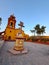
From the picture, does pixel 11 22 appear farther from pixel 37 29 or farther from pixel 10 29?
pixel 37 29

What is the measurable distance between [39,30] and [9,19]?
13.0 meters

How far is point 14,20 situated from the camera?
31.3 m

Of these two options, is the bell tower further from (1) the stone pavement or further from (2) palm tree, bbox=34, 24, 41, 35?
(1) the stone pavement

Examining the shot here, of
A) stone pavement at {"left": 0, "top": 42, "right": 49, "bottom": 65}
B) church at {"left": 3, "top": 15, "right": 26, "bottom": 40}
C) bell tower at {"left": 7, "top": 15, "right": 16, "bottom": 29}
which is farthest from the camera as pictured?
bell tower at {"left": 7, "top": 15, "right": 16, "bottom": 29}

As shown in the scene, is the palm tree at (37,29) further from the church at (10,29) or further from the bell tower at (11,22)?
the bell tower at (11,22)

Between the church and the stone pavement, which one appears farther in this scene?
the church

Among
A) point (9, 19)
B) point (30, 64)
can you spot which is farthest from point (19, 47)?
point (9, 19)

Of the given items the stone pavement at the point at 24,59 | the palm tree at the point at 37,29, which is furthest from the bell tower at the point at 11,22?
the stone pavement at the point at 24,59

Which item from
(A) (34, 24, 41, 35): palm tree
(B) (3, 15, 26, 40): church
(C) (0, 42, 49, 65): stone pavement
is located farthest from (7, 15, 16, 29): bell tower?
(C) (0, 42, 49, 65): stone pavement

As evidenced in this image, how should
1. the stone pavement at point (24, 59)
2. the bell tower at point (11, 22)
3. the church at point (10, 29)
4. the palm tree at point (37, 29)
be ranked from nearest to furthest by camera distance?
1. the stone pavement at point (24, 59)
2. the church at point (10, 29)
3. the bell tower at point (11, 22)
4. the palm tree at point (37, 29)

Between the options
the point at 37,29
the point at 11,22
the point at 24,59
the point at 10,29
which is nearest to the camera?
the point at 24,59

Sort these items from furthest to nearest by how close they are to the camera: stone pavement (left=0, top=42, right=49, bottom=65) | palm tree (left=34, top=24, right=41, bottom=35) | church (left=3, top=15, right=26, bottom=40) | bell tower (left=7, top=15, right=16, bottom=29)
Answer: palm tree (left=34, top=24, right=41, bottom=35) → bell tower (left=7, top=15, right=16, bottom=29) → church (left=3, top=15, right=26, bottom=40) → stone pavement (left=0, top=42, right=49, bottom=65)

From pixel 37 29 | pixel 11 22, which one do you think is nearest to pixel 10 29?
pixel 11 22

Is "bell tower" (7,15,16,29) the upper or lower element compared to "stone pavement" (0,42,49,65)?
upper
